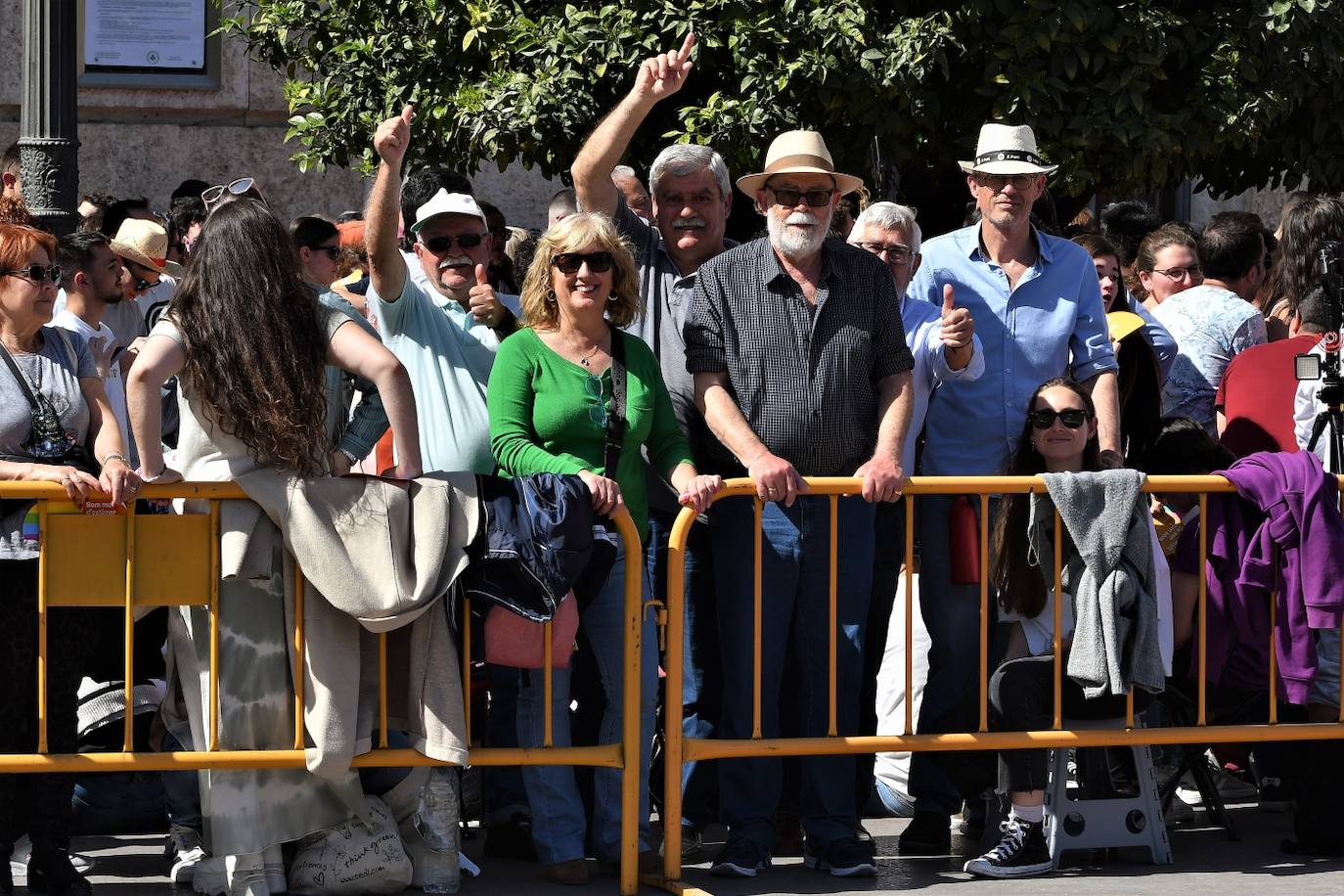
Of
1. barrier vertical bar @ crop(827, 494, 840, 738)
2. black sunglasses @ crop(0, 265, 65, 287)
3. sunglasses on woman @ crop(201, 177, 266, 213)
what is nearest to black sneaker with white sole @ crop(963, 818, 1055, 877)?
barrier vertical bar @ crop(827, 494, 840, 738)

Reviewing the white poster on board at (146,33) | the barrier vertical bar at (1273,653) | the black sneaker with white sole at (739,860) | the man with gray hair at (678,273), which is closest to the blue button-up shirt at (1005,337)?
the man with gray hair at (678,273)

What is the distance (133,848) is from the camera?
647 centimetres

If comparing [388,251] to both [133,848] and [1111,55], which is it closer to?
[133,848]

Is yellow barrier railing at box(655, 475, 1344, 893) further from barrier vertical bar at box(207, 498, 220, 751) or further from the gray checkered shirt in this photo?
barrier vertical bar at box(207, 498, 220, 751)

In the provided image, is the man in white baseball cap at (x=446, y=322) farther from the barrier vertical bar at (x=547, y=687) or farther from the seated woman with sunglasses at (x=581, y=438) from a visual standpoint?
the barrier vertical bar at (x=547, y=687)

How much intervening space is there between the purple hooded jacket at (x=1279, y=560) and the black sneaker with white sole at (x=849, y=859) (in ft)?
4.14

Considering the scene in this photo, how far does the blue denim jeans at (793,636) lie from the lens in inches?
240

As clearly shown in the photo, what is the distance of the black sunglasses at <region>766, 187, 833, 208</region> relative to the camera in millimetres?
6324

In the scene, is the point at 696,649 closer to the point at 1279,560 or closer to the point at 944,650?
the point at 944,650

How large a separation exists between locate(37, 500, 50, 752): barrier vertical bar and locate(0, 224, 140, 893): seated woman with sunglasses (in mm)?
39

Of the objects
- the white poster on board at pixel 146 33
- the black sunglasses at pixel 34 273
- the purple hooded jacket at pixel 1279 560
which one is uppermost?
the white poster on board at pixel 146 33

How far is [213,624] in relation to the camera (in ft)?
18.4

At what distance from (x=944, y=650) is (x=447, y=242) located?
81.8 inches

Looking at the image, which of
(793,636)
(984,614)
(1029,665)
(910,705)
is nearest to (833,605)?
(793,636)
